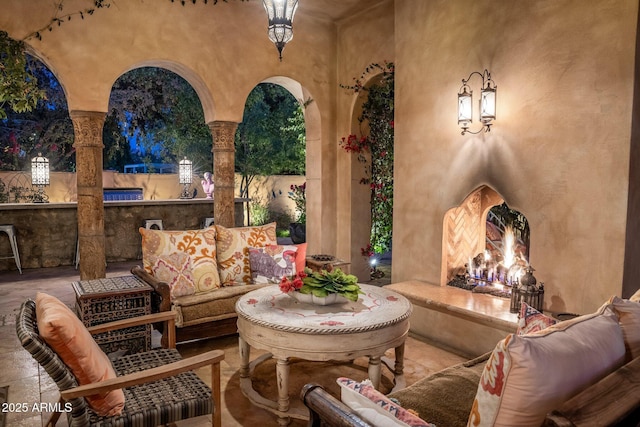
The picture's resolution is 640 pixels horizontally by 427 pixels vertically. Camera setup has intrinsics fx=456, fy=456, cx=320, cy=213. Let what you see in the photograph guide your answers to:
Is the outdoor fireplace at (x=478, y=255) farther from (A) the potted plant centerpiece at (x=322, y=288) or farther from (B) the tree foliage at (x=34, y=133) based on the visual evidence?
(B) the tree foliage at (x=34, y=133)

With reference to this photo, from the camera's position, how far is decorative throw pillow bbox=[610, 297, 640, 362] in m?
1.59

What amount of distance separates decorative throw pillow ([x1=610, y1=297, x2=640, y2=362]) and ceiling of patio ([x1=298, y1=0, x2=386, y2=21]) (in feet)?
15.9

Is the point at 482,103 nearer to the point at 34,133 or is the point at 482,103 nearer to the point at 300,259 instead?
the point at 300,259

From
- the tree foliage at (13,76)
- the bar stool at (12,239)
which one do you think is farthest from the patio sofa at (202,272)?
the bar stool at (12,239)

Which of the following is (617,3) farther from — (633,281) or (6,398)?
(6,398)

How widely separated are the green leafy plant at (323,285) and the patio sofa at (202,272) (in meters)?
0.97

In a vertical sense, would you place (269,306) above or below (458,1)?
below

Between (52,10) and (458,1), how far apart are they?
Result: 3.89m

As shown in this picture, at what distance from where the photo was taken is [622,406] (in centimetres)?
122

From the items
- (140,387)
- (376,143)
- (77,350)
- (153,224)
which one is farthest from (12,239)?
(77,350)

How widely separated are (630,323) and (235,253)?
128 inches

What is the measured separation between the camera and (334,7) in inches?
226

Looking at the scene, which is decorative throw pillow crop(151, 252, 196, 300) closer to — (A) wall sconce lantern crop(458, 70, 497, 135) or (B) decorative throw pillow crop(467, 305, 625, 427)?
(A) wall sconce lantern crop(458, 70, 497, 135)

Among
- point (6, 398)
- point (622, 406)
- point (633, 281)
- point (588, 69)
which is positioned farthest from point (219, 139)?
point (622, 406)
